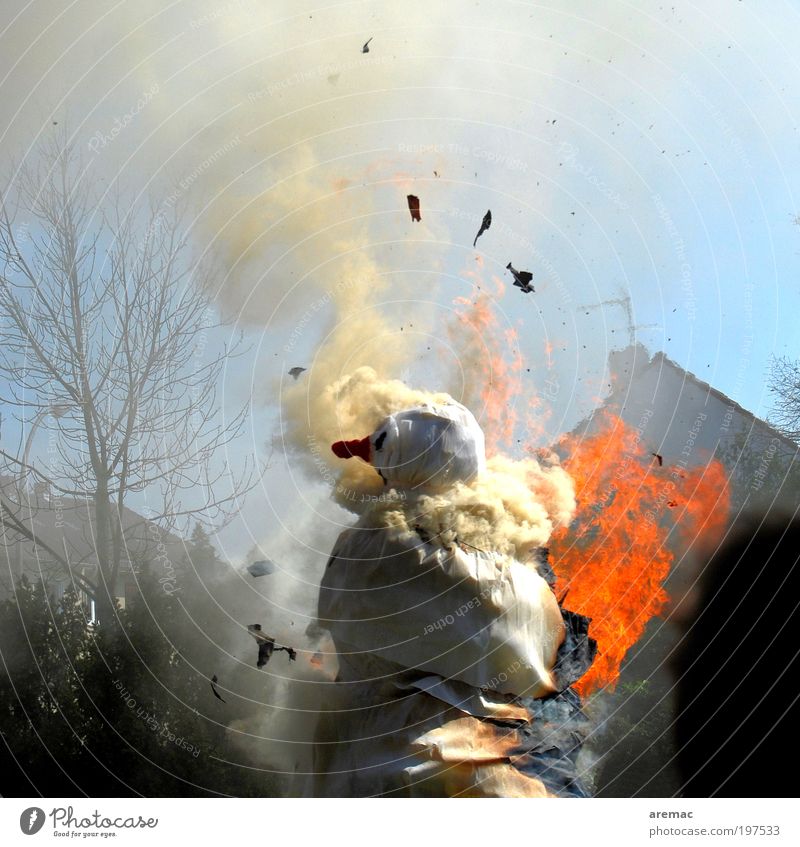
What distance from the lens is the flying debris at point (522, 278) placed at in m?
4.42

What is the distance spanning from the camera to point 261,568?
14.7 feet

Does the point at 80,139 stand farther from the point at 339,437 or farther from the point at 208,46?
the point at 339,437

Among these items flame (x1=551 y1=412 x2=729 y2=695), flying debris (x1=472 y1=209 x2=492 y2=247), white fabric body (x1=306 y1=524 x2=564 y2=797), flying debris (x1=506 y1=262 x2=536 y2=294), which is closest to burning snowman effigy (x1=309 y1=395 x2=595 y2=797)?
white fabric body (x1=306 y1=524 x2=564 y2=797)

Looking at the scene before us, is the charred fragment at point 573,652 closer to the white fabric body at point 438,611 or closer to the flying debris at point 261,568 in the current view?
the white fabric body at point 438,611

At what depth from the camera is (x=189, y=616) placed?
4605mm

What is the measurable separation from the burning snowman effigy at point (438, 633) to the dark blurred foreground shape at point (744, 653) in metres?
1.70

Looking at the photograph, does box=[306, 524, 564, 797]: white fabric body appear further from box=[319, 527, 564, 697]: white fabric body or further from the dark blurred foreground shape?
the dark blurred foreground shape

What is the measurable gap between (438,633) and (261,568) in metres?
1.02

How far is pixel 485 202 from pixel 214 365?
1450mm

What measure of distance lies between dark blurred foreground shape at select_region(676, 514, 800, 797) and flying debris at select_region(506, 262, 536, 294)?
206 cm

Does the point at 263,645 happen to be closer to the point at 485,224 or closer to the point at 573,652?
the point at 573,652

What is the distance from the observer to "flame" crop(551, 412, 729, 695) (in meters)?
4.67

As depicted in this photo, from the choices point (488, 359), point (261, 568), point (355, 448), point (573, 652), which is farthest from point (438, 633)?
point (488, 359)
